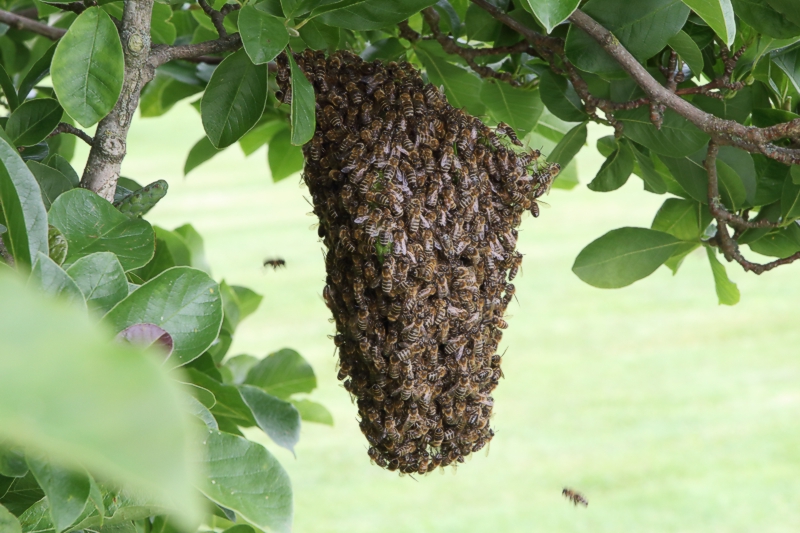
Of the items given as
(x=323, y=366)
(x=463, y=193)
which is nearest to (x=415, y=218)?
(x=463, y=193)

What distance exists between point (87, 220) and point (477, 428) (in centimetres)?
45

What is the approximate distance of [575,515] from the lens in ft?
10.5

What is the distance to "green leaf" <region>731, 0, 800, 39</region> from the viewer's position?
2.29ft

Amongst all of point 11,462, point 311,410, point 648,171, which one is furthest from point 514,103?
point 11,462

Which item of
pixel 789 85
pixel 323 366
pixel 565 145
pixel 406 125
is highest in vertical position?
pixel 789 85

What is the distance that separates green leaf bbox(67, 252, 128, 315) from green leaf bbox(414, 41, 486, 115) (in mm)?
551

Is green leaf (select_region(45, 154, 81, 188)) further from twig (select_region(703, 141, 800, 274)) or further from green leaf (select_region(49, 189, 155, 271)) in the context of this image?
twig (select_region(703, 141, 800, 274))

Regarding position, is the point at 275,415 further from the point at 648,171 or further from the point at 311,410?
the point at 648,171

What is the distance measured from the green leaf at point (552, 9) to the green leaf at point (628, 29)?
0.54 feet

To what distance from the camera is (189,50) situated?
2.13ft

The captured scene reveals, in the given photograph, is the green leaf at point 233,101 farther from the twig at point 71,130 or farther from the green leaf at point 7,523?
the green leaf at point 7,523

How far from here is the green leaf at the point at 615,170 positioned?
3.00 feet

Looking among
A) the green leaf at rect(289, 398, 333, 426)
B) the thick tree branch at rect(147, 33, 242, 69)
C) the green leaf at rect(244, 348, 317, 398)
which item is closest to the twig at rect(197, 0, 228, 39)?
the thick tree branch at rect(147, 33, 242, 69)

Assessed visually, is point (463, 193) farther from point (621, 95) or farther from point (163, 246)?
point (163, 246)
